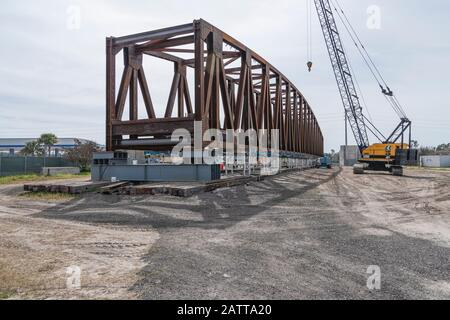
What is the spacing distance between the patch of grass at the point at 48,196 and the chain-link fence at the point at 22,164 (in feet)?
64.9

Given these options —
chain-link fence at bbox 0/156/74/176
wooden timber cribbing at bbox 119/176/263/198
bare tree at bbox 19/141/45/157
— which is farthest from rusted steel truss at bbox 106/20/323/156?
bare tree at bbox 19/141/45/157

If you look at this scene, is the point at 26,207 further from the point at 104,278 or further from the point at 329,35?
the point at 329,35

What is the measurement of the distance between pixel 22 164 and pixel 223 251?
3257cm

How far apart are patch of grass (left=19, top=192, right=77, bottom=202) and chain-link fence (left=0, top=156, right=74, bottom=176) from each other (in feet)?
64.9

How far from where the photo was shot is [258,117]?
21578 millimetres

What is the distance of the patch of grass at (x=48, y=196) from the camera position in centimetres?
1213

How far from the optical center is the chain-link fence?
29.3 m

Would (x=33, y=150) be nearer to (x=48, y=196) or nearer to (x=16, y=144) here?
(x=16, y=144)

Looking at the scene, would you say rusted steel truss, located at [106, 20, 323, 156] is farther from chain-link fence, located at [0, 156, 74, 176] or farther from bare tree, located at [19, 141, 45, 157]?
bare tree, located at [19, 141, 45, 157]

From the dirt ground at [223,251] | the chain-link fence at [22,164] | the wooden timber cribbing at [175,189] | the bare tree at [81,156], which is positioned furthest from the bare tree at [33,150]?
the dirt ground at [223,251]

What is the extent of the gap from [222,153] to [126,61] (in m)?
7.14

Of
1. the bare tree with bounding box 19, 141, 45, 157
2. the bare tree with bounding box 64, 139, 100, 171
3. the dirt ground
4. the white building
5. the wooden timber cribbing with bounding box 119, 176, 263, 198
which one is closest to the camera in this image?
the dirt ground
